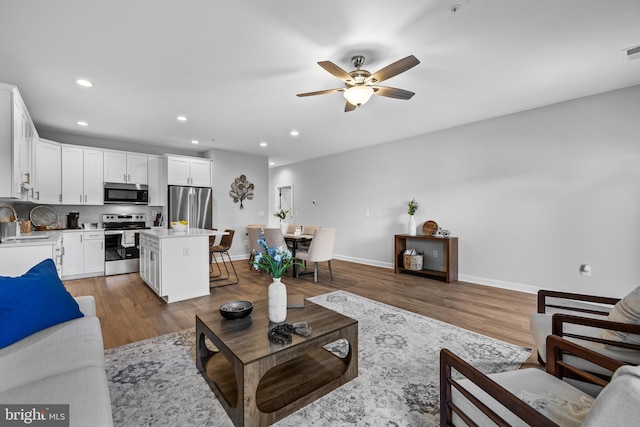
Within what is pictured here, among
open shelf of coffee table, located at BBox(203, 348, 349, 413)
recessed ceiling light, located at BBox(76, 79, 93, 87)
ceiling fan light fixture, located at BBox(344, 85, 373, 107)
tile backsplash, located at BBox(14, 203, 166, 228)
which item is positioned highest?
recessed ceiling light, located at BBox(76, 79, 93, 87)

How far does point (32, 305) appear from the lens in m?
1.59

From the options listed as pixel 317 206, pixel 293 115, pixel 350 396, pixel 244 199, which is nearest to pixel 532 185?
pixel 293 115

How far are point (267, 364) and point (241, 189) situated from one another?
19.0 ft

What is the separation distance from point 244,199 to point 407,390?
5.89m

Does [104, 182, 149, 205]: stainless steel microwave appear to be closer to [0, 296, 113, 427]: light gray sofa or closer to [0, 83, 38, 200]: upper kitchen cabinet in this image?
[0, 83, 38, 200]: upper kitchen cabinet

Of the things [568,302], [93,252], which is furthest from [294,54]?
[93,252]

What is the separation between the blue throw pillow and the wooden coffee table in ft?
2.70

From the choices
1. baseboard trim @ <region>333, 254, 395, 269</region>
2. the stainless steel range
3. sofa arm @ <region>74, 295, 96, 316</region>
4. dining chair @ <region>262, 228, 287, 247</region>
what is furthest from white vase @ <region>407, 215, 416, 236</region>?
the stainless steel range

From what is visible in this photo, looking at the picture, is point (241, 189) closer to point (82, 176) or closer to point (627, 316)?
point (82, 176)

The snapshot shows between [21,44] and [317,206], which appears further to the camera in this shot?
[317,206]

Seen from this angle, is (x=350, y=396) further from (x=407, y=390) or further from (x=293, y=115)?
(x=293, y=115)

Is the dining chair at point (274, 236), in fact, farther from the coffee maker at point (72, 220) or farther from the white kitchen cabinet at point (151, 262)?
the coffee maker at point (72, 220)

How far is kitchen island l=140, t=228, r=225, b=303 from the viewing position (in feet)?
11.8

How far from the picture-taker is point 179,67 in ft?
9.25
